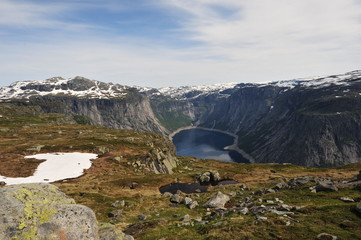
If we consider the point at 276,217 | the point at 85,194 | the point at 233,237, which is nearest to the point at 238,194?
the point at 276,217

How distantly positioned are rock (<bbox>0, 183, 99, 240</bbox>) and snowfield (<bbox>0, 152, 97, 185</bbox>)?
4017cm

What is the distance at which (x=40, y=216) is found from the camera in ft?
41.3

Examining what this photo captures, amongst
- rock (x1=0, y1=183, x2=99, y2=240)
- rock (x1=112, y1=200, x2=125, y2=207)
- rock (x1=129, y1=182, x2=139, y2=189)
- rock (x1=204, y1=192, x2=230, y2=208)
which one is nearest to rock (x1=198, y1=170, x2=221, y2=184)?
rock (x1=129, y1=182, x2=139, y2=189)

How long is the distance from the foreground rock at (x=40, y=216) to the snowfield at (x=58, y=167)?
4009cm

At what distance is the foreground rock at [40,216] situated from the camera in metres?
11.8

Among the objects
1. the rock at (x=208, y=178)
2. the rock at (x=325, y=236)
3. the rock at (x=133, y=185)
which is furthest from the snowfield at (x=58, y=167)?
the rock at (x=325, y=236)

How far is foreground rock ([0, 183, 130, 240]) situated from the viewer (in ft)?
38.6

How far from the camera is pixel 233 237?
1906cm

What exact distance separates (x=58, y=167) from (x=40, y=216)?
167 ft

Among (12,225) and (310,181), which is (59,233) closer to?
(12,225)

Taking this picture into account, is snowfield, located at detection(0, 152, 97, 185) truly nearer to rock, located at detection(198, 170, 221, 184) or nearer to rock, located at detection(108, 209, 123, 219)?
rock, located at detection(108, 209, 123, 219)

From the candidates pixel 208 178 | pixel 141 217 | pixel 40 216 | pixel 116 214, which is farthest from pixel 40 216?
pixel 208 178

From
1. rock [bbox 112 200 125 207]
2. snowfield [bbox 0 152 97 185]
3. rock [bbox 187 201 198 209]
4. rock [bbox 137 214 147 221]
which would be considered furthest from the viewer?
snowfield [bbox 0 152 97 185]

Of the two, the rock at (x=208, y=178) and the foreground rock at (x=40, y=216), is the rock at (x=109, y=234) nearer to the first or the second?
the foreground rock at (x=40, y=216)
